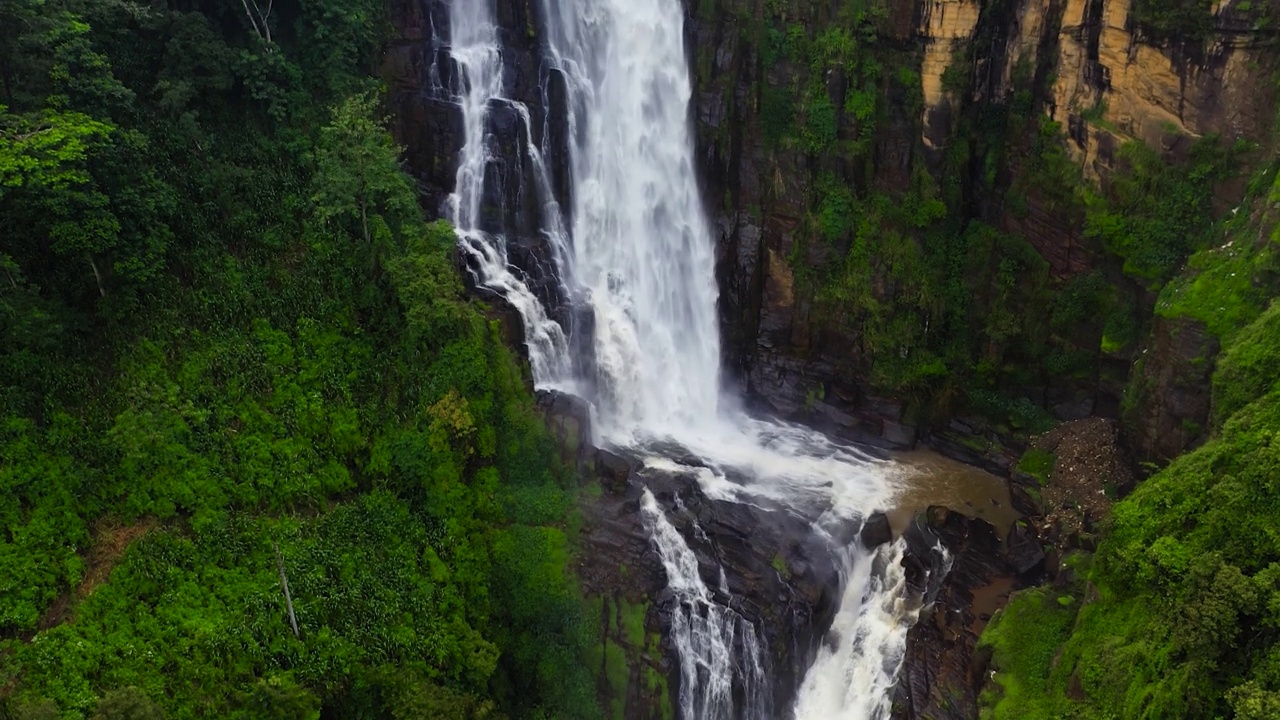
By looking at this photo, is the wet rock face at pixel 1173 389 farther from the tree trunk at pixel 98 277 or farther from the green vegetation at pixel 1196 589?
the tree trunk at pixel 98 277

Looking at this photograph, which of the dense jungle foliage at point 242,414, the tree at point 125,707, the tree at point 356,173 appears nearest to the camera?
the tree at point 125,707

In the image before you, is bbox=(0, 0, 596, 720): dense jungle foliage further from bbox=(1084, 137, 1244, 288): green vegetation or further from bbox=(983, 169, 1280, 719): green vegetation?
bbox=(1084, 137, 1244, 288): green vegetation

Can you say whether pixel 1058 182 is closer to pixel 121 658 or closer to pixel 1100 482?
pixel 1100 482

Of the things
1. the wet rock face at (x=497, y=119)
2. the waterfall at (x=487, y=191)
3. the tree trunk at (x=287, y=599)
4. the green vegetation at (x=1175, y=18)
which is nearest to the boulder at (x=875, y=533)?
the waterfall at (x=487, y=191)

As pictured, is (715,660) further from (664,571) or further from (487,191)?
(487,191)

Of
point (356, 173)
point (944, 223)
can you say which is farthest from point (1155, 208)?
point (356, 173)

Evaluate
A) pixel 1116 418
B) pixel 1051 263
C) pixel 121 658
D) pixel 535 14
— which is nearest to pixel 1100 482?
pixel 1116 418

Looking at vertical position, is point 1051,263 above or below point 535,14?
below
